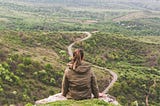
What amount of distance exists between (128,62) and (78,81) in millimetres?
90353

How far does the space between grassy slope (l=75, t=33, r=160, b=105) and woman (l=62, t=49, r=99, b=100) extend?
48868 millimetres

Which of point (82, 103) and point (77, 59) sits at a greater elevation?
point (77, 59)

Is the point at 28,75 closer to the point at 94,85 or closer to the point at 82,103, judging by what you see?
the point at 94,85

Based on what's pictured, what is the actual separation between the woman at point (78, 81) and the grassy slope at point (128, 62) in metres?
48.9

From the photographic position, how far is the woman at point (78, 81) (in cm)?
1855

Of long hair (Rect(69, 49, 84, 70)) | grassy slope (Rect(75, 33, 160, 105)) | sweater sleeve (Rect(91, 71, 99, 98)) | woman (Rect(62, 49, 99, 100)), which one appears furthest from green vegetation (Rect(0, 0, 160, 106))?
long hair (Rect(69, 49, 84, 70))

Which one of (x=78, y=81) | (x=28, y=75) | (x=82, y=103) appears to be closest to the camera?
(x=82, y=103)

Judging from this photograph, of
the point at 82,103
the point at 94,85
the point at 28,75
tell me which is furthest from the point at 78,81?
the point at 28,75

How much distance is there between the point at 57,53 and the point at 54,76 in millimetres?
27021

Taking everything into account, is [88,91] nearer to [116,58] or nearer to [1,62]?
[1,62]

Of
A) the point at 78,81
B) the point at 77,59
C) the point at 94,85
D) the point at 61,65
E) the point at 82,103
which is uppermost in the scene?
the point at 77,59

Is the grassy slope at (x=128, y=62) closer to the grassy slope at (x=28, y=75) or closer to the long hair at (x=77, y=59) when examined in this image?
the grassy slope at (x=28, y=75)

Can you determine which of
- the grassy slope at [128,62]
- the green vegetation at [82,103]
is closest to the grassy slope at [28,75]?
the grassy slope at [128,62]

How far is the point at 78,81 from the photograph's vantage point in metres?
18.8
